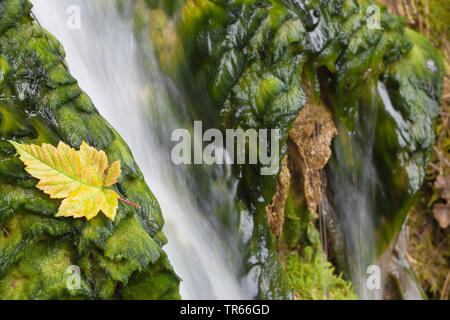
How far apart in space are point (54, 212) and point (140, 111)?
1.10 m

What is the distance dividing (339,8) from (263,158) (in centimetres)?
116

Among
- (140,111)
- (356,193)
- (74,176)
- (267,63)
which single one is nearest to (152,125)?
(140,111)

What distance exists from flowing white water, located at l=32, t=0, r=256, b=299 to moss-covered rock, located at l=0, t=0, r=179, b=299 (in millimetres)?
467

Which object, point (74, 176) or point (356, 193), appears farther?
point (356, 193)

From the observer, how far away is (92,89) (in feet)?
8.06

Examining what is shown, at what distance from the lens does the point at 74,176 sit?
167 cm

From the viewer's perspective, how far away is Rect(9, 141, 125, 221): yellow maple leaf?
160 cm

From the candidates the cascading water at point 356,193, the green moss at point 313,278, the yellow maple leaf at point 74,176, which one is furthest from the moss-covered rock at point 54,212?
the cascading water at point 356,193

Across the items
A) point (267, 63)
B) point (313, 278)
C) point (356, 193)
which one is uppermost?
point (267, 63)

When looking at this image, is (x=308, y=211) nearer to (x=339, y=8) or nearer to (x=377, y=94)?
(x=377, y=94)

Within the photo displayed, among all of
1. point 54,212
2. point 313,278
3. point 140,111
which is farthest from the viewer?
point 313,278

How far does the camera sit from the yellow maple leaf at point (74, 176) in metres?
1.60

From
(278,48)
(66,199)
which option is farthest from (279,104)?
(66,199)

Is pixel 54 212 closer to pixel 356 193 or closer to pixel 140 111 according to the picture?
pixel 140 111
